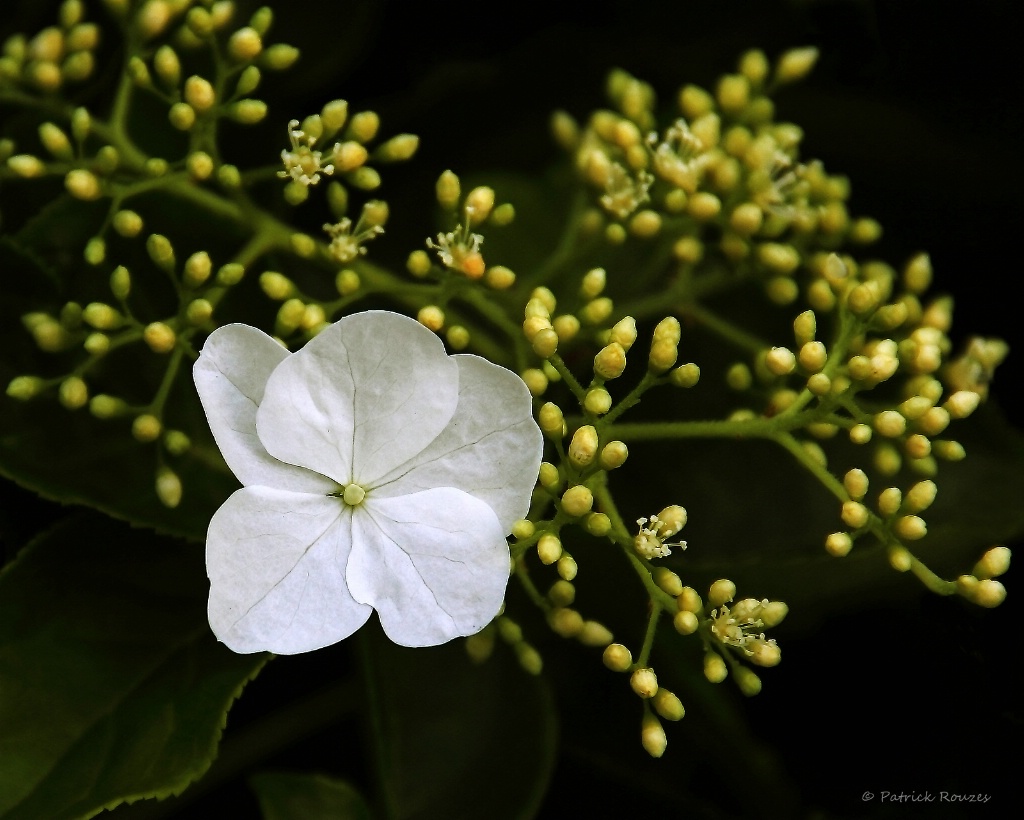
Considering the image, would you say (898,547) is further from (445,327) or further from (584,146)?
(584,146)

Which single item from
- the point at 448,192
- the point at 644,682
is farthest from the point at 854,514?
the point at 448,192

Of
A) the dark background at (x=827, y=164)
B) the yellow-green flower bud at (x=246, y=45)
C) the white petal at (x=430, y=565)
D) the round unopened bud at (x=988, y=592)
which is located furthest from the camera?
the dark background at (x=827, y=164)

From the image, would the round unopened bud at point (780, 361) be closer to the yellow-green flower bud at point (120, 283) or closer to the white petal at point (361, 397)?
the white petal at point (361, 397)

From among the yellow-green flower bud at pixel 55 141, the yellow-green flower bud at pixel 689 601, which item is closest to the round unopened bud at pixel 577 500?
the yellow-green flower bud at pixel 689 601

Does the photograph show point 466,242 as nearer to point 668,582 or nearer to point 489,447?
point 489,447

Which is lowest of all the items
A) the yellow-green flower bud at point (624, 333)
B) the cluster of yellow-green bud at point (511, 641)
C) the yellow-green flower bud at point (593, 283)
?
the cluster of yellow-green bud at point (511, 641)

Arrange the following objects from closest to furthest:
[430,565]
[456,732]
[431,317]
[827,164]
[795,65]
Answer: [430,565] < [431,317] < [456,732] < [795,65] < [827,164]

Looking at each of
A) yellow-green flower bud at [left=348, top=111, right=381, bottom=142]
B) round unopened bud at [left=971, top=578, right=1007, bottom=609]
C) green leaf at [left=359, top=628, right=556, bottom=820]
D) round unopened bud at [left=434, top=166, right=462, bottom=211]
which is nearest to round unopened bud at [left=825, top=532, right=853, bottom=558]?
round unopened bud at [left=971, top=578, right=1007, bottom=609]
